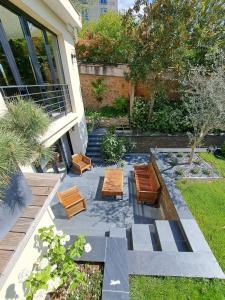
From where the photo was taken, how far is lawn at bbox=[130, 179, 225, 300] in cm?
345

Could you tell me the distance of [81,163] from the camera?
32.3 feet

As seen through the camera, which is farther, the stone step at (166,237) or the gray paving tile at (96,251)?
the stone step at (166,237)

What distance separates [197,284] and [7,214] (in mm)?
4018

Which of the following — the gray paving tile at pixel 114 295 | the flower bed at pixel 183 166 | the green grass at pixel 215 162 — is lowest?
the green grass at pixel 215 162

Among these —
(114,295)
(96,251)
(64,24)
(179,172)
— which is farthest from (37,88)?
(114,295)

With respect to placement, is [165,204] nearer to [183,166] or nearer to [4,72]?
[183,166]

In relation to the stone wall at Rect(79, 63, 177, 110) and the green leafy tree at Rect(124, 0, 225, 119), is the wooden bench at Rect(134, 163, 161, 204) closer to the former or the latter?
the green leafy tree at Rect(124, 0, 225, 119)

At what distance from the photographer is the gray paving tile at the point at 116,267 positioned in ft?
11.2

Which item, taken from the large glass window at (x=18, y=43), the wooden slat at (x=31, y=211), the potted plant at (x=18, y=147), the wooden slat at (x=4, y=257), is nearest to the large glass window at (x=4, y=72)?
the large glass window at (x=18, y=43)

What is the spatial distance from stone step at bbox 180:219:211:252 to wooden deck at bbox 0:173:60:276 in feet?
12.4

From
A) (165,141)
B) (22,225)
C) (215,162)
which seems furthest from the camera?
(165,141)

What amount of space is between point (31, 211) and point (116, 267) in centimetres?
236

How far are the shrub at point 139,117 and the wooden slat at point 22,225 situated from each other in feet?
33.7

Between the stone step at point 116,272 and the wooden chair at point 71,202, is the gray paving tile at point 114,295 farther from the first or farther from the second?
the wooden chair at point 71,202
